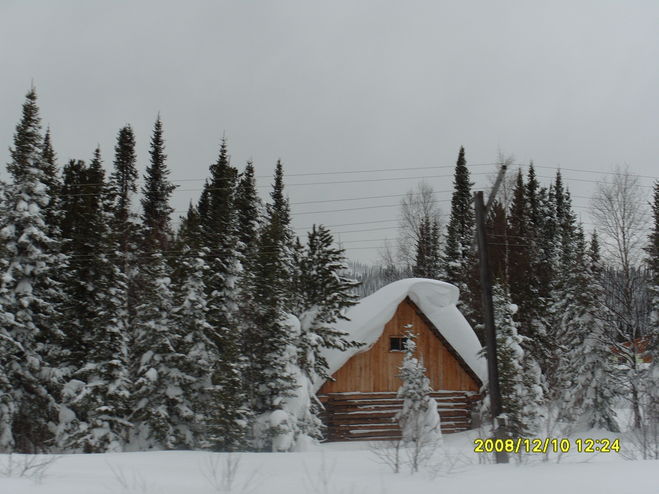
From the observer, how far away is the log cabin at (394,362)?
27.4m

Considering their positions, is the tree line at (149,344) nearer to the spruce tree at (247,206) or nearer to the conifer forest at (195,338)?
the conifer forest at (195,338)

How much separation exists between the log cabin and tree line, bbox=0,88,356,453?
1.44m

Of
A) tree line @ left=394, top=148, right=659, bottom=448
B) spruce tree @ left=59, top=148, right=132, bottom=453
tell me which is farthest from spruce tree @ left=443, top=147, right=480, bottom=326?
spruce tree @ left=59, top=148, right=132, bottom=453

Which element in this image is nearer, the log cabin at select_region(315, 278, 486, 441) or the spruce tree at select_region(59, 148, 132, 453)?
the spruce tree at select_region(59, 148, 132, 453)

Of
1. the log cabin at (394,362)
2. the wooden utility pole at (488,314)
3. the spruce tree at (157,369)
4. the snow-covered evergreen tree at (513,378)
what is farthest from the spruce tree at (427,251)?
the wooden utility pole at (488,314)

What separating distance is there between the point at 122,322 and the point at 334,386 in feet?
32.1

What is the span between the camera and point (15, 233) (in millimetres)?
25391

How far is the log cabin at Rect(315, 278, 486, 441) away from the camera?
1080 inches

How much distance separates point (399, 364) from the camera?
2838 centimetres

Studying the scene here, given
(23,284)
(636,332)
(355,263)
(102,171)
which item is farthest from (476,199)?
(355,263)

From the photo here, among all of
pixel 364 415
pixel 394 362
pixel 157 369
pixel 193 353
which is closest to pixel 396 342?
pixel 394 362

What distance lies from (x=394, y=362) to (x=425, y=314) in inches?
109

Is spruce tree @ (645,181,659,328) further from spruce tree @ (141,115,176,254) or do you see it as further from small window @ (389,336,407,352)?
spruce tree @ (141,115,176,254)

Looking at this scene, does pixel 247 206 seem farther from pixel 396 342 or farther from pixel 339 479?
pixel 339 479
